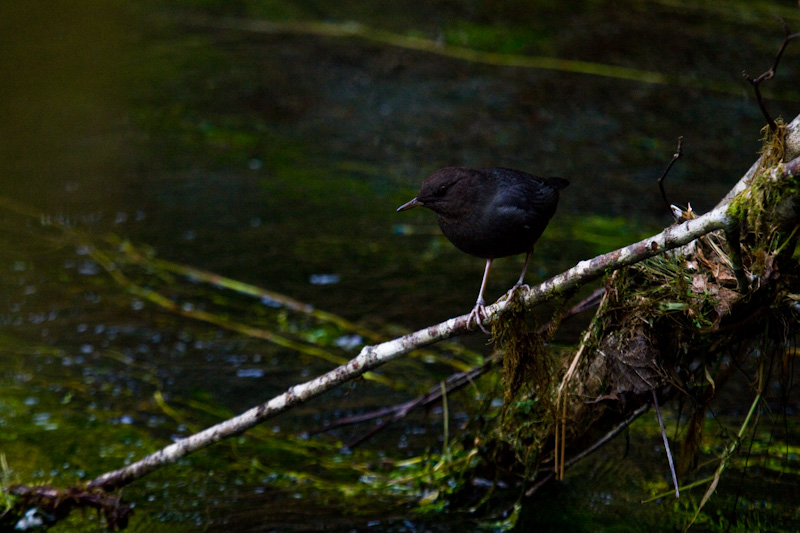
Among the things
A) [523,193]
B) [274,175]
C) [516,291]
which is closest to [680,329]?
[516,291]

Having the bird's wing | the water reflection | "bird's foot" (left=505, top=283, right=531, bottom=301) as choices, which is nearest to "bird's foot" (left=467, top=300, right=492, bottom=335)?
"bird's foot" (left=505, top=283, right=531, bottom=301)

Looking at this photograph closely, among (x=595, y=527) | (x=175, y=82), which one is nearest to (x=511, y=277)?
(x=595, y=527)

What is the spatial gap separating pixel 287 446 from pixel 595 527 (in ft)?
5.31

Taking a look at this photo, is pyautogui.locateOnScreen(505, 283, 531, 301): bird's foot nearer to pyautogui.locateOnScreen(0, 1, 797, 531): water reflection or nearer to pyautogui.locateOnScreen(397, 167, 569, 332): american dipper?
pyautogui.locateOnScreen(397, 167, 569, 332): american dipper

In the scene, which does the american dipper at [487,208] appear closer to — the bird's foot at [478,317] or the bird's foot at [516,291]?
the bird's foot at [478,317]

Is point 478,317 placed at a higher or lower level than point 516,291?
lower

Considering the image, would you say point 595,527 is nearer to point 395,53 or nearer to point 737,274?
point 737,274

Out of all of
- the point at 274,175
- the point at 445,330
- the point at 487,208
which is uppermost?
the point at 487,208

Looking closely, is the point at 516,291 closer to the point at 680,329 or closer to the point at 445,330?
the point at 445,330

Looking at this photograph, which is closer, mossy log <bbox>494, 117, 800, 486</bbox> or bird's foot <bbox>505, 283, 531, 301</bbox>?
mossy log <bbox>494, 117, 800, 486</bbox>

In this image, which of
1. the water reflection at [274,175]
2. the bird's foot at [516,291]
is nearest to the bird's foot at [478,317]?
the bird's foot at [516,291]

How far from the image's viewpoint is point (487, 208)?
9.68 feet

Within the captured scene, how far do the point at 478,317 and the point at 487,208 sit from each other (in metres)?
0.43

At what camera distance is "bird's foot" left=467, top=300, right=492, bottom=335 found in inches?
106
